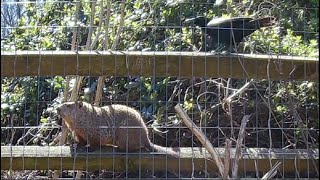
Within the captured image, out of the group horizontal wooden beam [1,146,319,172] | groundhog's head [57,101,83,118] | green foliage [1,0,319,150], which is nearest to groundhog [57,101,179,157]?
groundhog's head [57,101,83,118]

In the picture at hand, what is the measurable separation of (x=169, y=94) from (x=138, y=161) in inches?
103

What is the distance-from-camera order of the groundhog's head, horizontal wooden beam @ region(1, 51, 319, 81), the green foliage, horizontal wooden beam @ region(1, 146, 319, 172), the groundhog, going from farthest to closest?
1. the green foliage
2. the groundhog's head
3. the groundhog
4. horizontal wooden beam @ region(1, 146, 319, 172)
5. horizontal wooden beam @ region(1, 51, 319, 81)

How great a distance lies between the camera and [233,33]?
4293 mm

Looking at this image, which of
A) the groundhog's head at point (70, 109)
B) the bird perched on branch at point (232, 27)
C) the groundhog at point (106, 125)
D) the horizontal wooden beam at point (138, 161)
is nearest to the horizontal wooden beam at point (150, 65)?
the bird perched on branch at point (232, 27)

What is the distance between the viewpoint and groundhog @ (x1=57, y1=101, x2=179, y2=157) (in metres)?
5.11

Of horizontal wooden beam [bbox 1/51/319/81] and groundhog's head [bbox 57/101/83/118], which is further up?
horizontal wooden beam [bbox 1/51/319/81]

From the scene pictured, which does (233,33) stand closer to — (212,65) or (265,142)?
(212,65)

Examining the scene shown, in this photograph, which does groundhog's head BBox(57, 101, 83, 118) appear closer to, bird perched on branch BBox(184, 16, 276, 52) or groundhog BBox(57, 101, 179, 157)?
groundhog BBox(57, 101, 179, 157)

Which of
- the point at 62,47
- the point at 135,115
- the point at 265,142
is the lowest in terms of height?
the point at 265,142

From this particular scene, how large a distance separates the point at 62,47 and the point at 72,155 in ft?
10.5

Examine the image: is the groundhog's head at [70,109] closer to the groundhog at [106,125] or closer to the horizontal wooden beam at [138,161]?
the groundhog at [106,125]

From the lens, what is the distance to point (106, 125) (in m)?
5.46

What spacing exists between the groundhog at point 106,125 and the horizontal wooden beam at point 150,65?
1266 millimetres

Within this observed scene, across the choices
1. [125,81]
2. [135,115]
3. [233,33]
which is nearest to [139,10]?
[125,81]
